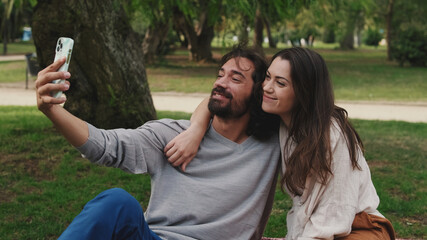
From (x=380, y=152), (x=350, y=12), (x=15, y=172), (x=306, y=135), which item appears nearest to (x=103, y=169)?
(x=15, y=172)

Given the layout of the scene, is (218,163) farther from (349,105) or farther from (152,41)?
(152,41)

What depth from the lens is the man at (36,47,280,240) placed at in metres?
2.82

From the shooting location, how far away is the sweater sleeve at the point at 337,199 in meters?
2.60

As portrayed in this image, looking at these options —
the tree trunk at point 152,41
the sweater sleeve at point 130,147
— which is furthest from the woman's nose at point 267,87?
the tree trunk at point 152,41

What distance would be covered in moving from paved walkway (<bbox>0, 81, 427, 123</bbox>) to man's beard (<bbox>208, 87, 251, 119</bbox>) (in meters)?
8.73

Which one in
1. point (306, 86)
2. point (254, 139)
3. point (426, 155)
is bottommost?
point (426, 155)

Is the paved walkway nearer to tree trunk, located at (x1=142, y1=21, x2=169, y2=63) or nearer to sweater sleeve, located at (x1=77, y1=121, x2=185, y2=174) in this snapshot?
tree trunk, located at (x1=142, y1=21, x2=169, y2=63)

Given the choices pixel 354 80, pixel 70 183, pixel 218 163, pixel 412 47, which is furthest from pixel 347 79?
pixel 218 163

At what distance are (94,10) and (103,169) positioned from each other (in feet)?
6.37

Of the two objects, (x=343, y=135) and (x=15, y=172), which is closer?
(x=343, y=135)

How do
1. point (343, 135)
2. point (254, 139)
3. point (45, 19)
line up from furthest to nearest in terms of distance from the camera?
point (45, 19) < point (254, 139) < point (343, 135)

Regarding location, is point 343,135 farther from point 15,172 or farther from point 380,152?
point 380,152

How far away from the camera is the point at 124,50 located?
7.21 metres

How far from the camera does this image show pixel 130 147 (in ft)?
9.25
